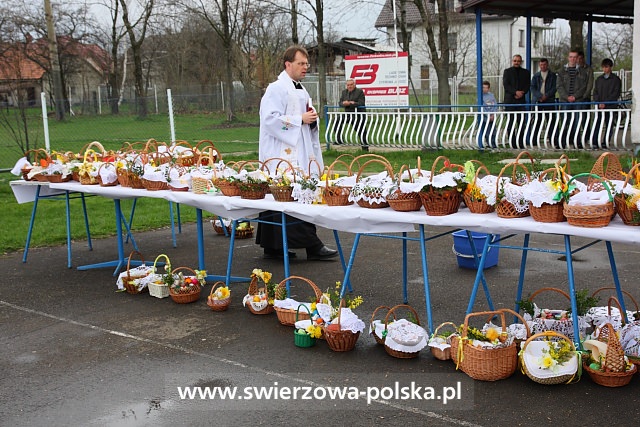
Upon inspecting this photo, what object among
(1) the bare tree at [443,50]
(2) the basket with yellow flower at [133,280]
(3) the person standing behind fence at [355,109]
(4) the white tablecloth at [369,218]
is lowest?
(2) the basket with yellow flower at [133,280]

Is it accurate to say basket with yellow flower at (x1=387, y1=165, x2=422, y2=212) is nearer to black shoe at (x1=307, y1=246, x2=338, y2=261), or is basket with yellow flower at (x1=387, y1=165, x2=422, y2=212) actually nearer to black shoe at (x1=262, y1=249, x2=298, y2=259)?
black shoe at (x1=307, y1=246, x2=338, y2=261)

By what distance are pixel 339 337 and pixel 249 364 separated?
586 millimetres

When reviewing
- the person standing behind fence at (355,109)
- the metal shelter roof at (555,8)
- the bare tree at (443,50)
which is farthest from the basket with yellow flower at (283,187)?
the bare tree at (443,50)

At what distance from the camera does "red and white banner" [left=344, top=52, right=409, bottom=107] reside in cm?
1777

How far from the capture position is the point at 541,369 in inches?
158

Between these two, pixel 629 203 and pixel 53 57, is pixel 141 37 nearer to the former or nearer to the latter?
pixel 53 57

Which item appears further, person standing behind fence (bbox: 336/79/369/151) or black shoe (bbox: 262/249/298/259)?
person standing behind fence (bbox: 336/79/369/151)

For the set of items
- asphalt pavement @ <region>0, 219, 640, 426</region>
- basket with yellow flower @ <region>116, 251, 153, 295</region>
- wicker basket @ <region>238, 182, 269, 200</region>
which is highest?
wicker basket @ <region>238, 182, 269, 200</region>

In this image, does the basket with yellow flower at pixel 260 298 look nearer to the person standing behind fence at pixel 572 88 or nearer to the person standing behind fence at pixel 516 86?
the person standing behind fence at pixel 572 88

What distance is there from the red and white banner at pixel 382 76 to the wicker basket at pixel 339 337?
13503 millimetres

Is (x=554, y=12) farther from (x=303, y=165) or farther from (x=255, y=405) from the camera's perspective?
(x=255, y=405)

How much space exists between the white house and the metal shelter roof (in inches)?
714

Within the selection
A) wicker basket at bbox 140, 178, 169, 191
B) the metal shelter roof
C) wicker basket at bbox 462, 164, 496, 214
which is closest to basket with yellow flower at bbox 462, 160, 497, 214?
wicker basket at bbox 462, 164, 496, 214

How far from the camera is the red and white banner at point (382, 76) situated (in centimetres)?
1777
